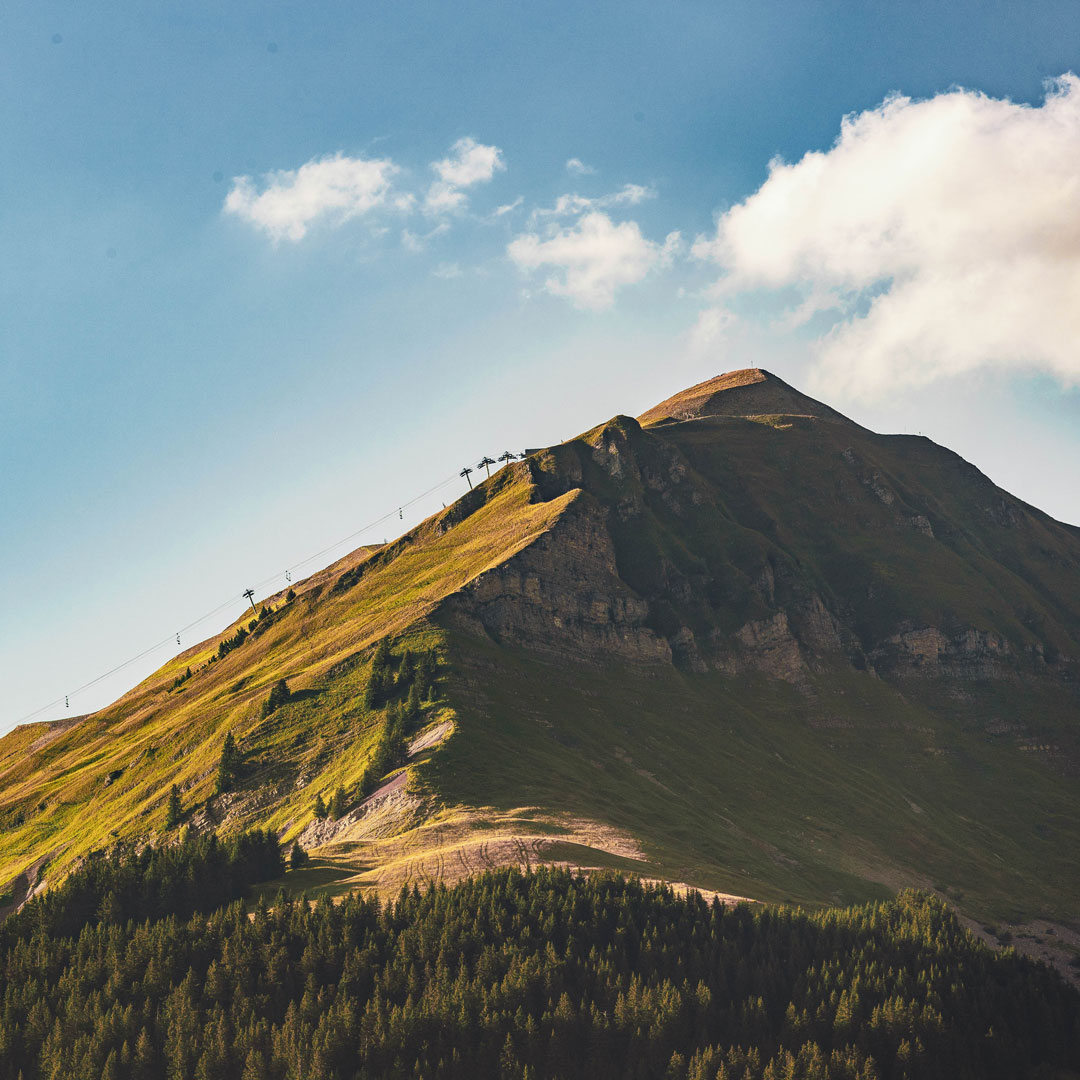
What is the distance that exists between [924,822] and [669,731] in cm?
5240

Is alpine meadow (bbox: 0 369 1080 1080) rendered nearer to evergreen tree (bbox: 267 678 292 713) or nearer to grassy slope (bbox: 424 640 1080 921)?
evergreen tree (bbox: 267 678 292 713)

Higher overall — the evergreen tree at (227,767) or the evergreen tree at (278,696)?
the evergreen tree at (278,696)

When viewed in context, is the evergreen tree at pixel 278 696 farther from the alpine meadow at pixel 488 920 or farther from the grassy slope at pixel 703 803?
the grassy slope at pixel 703 803

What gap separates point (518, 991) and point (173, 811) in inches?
3490

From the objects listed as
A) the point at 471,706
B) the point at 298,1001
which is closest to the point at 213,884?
the point at 298,1001

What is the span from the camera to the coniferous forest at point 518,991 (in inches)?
3457

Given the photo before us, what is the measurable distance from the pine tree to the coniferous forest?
4116 cm

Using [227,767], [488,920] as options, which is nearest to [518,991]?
[488,920]

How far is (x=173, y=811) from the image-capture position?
16275 cm

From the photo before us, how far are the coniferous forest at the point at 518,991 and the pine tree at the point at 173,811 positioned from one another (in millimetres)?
41165

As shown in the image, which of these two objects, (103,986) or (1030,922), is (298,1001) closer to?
(103,986)

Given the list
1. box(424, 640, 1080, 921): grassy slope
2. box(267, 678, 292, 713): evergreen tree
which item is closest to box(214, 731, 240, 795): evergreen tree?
box(267, 678, 292, 713): evergreen tree

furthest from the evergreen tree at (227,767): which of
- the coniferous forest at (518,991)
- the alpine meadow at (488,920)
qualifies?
the coniferous forest at (518,991)

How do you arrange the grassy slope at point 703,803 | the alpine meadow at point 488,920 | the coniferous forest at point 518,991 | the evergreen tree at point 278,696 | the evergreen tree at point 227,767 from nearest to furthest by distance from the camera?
1. the coniferous forest at point 518,991
2. the alpine meadow at point 488,920
3. the grassy slope at point 703,803
4. the evergreen tree at point 227,767
5. the evergreen tree at point 278,696
